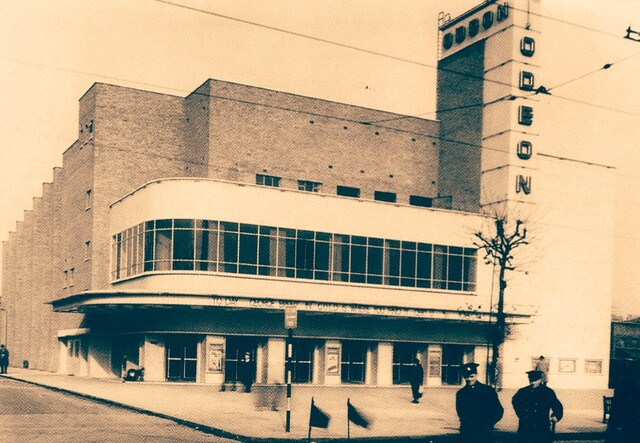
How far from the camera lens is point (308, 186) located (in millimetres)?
49844

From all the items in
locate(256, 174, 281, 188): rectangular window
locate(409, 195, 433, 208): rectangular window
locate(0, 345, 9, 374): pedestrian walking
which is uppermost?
locate(256, 174, 281, 188): rectangular window

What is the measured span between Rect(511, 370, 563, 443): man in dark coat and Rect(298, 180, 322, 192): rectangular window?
3836 centimetres

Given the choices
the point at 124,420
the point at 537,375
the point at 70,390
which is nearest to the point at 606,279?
the point at 70,390

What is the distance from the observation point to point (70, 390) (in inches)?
1293

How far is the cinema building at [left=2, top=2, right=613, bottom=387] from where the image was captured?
129ft

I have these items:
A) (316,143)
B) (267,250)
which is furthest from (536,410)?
(316,143)

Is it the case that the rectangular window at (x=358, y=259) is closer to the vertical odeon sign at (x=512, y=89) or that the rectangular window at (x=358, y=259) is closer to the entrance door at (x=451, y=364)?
the entrance door at (x=451, y=364)

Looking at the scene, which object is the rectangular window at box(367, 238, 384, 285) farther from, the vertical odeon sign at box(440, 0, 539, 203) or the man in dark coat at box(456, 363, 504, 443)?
the man in dark coat at box(456, 363, 504, 443)

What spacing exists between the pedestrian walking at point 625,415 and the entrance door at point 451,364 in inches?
1336

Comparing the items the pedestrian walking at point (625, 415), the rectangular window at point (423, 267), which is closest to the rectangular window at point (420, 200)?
the rectangular window at point (423, 267)

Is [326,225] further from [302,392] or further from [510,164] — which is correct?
[510,164]

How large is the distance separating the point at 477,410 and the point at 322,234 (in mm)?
31173

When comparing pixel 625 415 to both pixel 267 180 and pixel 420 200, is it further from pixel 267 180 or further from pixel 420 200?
pixel 420 200

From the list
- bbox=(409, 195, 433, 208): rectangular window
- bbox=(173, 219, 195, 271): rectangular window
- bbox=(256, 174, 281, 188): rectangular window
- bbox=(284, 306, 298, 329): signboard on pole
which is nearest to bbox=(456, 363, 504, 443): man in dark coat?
bbox=(284, 306, 298, 329): signboard on pole
